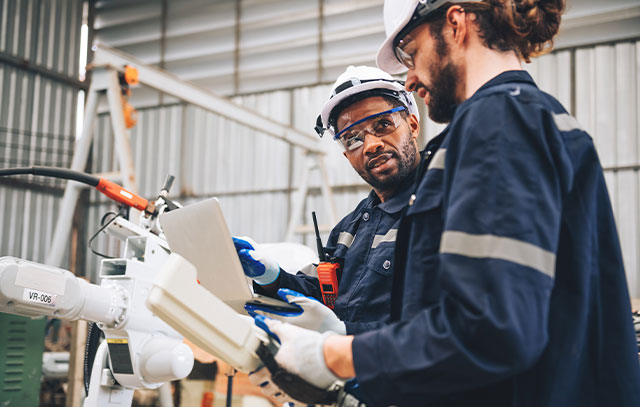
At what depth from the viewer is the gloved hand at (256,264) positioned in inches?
83.4

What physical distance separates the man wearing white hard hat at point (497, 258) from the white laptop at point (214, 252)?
0.61 m

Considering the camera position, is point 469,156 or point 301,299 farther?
point 301,299

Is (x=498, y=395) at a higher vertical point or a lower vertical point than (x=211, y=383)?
higher

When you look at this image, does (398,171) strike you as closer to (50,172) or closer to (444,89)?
(444,89)

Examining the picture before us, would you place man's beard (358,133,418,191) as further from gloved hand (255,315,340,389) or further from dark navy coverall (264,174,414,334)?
gloved hand (255,315,340,389)

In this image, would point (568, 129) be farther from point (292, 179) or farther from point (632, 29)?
point (292, 179)

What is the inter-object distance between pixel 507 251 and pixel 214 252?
111 centimetres

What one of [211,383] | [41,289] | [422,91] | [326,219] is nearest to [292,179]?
[326,219]

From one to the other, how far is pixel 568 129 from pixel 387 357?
1.76ft

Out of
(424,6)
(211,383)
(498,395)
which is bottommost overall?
(211,383)

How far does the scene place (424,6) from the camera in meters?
1.22

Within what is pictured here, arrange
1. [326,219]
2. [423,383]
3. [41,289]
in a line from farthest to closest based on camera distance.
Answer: [326,219] → [41,289] → [423,383]

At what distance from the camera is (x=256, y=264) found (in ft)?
6.95

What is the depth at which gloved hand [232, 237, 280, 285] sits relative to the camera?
212 centimetres
